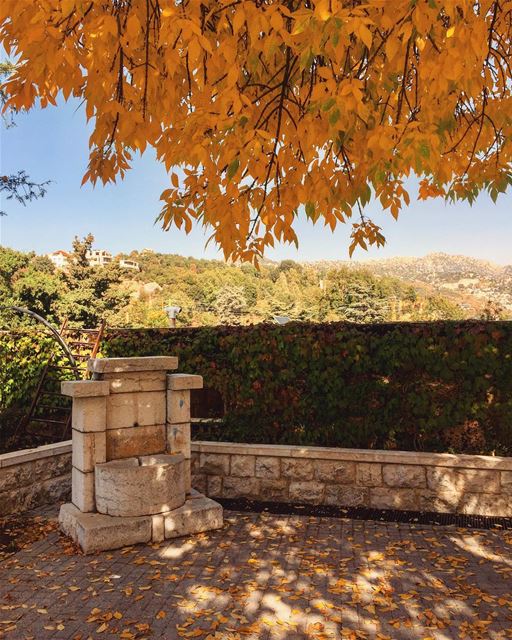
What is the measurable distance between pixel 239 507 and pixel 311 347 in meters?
2.15

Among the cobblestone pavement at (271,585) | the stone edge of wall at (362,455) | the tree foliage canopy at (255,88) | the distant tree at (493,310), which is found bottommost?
the cobblestone pavement at (271,585)

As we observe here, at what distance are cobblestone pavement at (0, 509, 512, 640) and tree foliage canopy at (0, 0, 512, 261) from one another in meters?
2.64

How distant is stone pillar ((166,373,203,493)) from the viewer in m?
5.55

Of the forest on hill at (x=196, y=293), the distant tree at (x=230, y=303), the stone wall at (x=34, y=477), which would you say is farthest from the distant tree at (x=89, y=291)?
the stone wall at (x=34, y=477)

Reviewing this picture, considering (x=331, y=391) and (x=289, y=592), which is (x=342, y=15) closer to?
(x=289, y=592)

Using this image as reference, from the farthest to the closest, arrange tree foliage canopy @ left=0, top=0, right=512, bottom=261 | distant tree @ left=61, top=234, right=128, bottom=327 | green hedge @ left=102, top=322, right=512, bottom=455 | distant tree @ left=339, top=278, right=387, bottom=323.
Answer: distant tree @ left=339, top=278, right=387, bottom=323 < distant tree @ left=61, top=234, right=128, bottom=327 < green hedge @ left=102, top=322, right=512, bottom=455 < tree foliage canopy @ left=0, top=0, right=512, bottom=261

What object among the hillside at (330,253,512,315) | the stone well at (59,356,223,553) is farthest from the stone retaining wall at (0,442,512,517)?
the hillside at (330,253,512,315)

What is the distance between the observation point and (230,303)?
6738 cm

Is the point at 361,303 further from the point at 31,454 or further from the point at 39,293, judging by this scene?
the point at 31,454

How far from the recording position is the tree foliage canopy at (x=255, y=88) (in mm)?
2570

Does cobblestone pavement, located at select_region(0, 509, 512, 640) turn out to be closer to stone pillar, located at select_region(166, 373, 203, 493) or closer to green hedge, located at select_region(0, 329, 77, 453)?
stone pillar, located at select_region(166, 373, 203, 493)

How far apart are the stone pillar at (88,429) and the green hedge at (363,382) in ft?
6.54

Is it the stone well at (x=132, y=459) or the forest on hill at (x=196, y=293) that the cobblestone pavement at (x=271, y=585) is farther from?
the forest on hill at (x=196, y=293)

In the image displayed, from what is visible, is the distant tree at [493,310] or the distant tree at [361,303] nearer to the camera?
the distant tree at [493,310]
